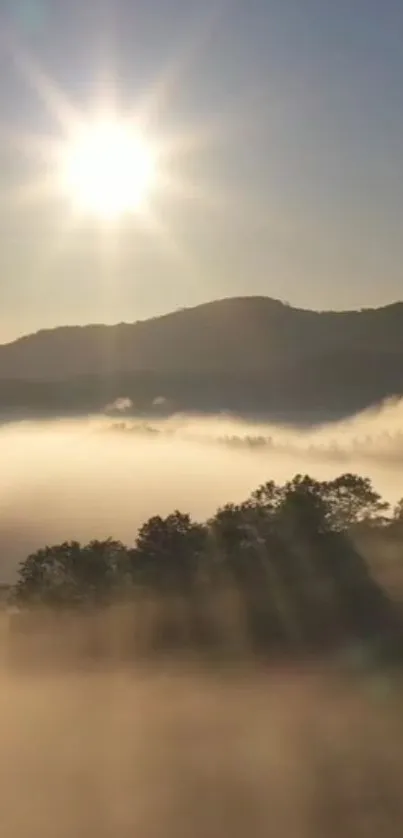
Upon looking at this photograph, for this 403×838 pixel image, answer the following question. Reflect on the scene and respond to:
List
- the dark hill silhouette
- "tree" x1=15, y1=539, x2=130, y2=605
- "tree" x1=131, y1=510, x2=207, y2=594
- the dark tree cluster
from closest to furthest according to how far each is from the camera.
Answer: the dark tree cluster, "tree" x1=131, y1=510, x2=207, y2=594, "tree" x1=15, y1=539, x2=130, y2=605, the dark hill silhouette

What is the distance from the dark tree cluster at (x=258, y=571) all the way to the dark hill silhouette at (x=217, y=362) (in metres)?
90.9

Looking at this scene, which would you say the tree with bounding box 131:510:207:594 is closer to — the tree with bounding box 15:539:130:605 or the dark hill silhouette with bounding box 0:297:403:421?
the tree with bounding box 15:539:130:605

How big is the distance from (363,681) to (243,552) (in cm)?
1144

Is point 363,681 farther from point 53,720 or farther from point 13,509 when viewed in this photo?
point 13,509

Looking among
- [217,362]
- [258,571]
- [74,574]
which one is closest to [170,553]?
[74,574]

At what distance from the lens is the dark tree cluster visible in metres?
16.9

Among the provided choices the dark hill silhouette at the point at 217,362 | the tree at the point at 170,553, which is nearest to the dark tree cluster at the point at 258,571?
the tree at the point at 170,553

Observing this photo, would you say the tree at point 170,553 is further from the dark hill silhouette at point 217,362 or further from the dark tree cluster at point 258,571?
the dark hill silhouette at point 217,362

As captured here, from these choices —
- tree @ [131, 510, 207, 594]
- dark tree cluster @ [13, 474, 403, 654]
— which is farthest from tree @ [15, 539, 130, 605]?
tree @ [131, 510, 207, 594]

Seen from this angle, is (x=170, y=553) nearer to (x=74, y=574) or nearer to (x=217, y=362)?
(x=74, y=574)

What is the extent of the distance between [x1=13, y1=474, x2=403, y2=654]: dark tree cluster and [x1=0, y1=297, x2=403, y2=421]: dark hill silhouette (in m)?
90.9

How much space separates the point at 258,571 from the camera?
2170 centimetres

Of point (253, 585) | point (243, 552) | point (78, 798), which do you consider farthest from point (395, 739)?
point (243, 552)

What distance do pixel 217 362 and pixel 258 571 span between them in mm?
113983
